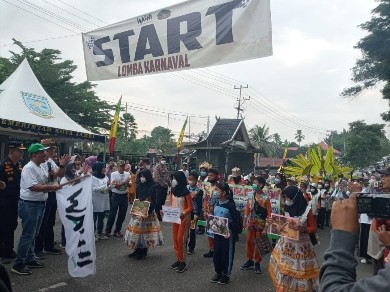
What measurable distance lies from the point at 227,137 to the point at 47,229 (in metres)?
20.3

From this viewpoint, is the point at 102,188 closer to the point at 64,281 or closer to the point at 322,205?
the point at 64,281

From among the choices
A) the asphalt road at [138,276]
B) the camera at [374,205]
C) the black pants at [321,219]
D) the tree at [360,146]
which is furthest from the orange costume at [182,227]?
the tree at [360,146]

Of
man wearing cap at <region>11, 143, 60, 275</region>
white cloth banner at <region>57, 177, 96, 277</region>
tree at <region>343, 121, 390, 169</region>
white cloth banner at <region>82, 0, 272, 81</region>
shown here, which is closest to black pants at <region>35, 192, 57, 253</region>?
man wearing cap at <region>11, 143, 60, 275</region>

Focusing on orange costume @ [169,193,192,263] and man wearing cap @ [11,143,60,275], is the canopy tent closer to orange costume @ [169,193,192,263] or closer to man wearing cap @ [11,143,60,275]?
man wearing cap @ [11,143,60,275]

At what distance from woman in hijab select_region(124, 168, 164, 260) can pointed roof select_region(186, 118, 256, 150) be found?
17.1 meters

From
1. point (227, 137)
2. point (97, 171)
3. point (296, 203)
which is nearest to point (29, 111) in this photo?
point (97, 171)

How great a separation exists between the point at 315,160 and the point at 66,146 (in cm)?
1555

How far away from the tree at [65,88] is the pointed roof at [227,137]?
8593mm

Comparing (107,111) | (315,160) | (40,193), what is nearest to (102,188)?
(40,193)

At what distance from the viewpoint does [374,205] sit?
1.40 m

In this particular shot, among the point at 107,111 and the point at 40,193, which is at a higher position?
the point at 107,111

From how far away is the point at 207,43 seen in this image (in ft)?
11.1

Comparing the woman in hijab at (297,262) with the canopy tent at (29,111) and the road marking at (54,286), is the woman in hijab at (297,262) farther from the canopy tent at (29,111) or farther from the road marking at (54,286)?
the canopy tent at (29,111)

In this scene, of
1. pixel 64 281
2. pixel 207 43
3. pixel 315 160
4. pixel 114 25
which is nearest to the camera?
pixel 207 43
